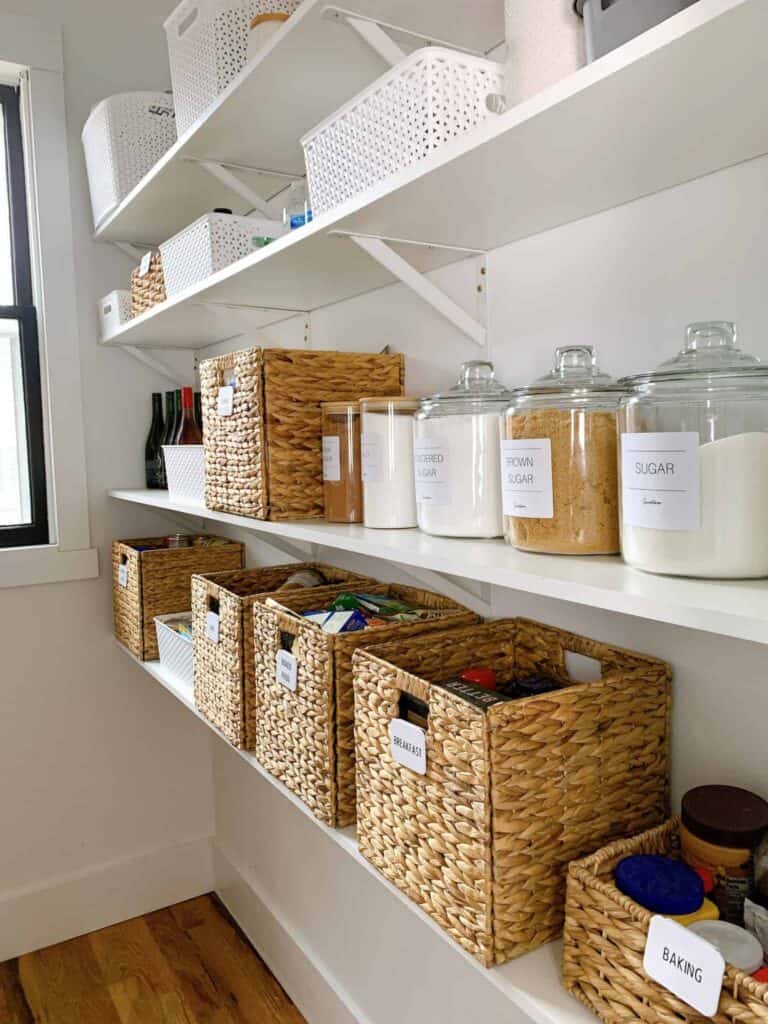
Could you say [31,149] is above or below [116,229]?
above

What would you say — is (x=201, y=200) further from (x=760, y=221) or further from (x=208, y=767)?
(x=208, y=767)

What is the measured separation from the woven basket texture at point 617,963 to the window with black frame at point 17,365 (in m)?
1.93

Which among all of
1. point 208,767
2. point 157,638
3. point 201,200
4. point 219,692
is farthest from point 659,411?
point 208,767

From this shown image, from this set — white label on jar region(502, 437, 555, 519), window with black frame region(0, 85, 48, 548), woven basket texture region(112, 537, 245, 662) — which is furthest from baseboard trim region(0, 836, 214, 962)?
white label on jar region(502, 437, 555, 519)

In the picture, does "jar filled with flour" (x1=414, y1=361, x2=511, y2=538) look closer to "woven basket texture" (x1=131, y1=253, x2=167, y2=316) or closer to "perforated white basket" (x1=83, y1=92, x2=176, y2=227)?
"woven basket texture" (x1=131, y1=253, x2=167, y2=316)

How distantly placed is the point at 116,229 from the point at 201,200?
0.40 meters

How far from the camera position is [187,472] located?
5.78 ft

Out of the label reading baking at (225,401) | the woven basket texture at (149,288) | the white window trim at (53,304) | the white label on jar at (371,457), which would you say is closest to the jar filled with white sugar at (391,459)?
the white label on jar at (371,457)

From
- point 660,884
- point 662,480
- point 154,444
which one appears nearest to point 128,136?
point 154,444

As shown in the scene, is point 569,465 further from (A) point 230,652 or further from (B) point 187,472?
(B) point 187,472

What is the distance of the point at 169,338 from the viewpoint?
216cm

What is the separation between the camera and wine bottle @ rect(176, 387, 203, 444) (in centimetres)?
219

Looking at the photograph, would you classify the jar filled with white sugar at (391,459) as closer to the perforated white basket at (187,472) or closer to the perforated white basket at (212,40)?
the perforated white basket at (187,472)

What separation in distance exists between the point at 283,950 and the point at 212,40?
2.13 metres
